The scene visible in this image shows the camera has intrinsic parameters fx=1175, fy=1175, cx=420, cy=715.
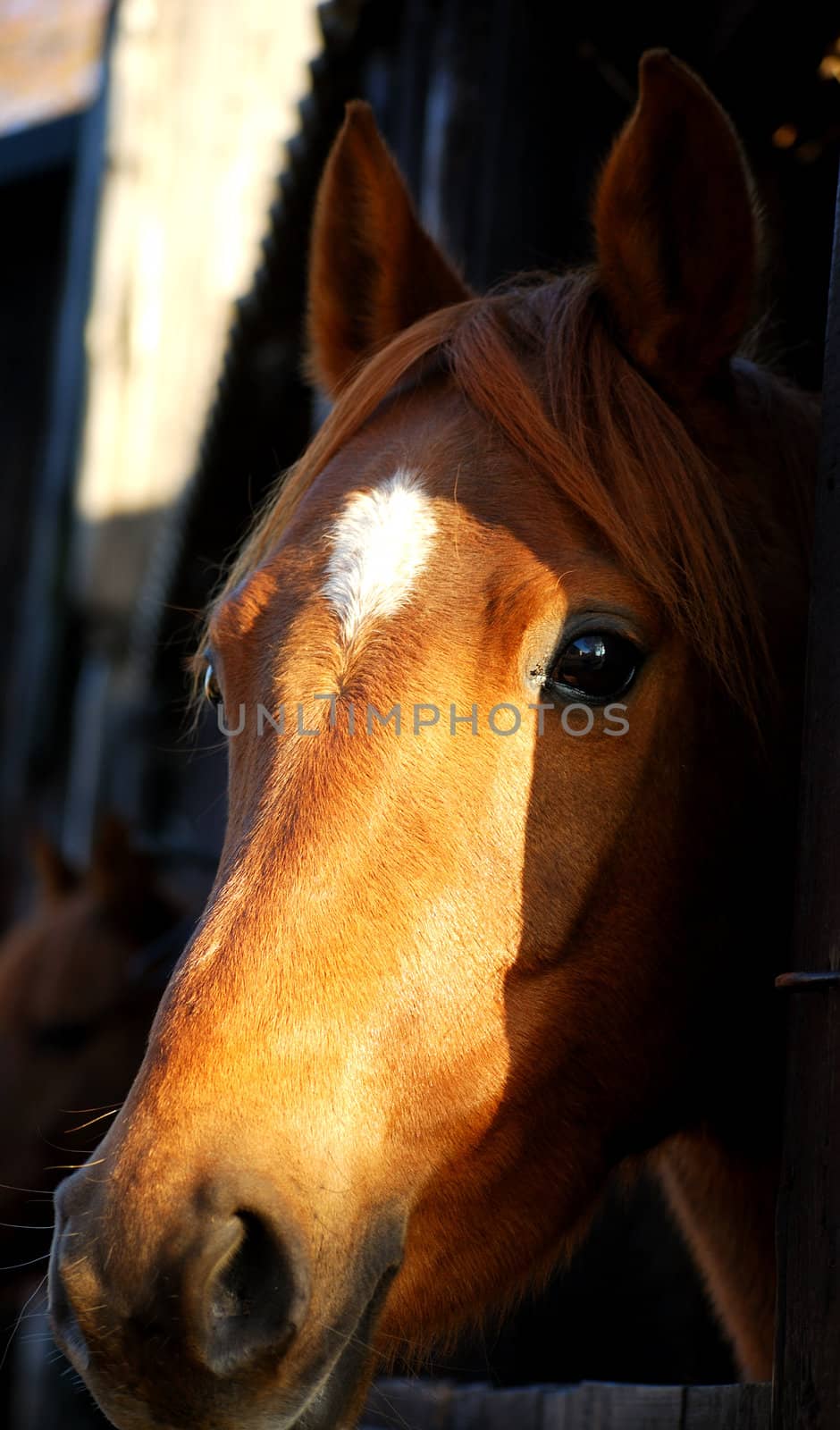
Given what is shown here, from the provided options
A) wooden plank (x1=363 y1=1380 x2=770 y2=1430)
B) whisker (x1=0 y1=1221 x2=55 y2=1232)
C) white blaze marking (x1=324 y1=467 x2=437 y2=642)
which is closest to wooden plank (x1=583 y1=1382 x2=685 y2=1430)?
wooden plank (x1=363 y1=1380 x2=770 y2=1430)

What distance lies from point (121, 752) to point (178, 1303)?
6.53 metres

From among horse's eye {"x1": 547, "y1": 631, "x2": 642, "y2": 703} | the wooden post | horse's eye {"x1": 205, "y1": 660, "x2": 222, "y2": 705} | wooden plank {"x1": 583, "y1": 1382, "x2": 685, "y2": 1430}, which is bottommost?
wooden plank {"x1": 583, "y1": 1382, "x2": 685, "y2": 1430}

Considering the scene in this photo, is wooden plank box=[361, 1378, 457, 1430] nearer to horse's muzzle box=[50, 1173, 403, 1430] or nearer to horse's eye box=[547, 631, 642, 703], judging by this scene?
horse's muzzle box=[50, 1173, 403, 1430]

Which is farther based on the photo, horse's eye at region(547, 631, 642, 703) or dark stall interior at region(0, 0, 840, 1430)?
dark stall interior at region(0, 0, 840, 1430)

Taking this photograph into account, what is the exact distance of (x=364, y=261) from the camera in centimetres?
229

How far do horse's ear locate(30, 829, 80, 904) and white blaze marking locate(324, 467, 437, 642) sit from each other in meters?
3.51

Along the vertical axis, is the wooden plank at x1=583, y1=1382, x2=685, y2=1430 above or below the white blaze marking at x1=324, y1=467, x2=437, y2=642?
below

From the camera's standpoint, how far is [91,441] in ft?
25.4

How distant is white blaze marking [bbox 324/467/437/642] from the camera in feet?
4.99

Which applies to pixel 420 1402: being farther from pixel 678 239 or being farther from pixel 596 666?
pixel 678 239

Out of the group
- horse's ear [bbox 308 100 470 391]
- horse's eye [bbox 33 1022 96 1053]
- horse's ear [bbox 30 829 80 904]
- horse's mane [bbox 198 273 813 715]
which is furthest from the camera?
horse's ear [bbox 30 829 80 904]

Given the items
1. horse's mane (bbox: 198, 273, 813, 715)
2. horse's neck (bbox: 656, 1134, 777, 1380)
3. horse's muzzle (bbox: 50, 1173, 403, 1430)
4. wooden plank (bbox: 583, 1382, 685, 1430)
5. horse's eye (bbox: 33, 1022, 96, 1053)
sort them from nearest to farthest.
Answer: horse's muzzle (bbox: 50, 1173, 403, 1430) < wooden plank (bbox: 583, 1382, 685, 1430) < horse's mane (bbox: 198, 273, 813, 715) < horse's neck (bbox: 656, 1134, 777, 1380) < horse's eye (bbox: 33, 1022, 96, 1053)

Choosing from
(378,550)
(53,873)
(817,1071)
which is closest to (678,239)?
(378,550)

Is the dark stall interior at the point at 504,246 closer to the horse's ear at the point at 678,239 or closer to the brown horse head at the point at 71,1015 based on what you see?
the brown horse head at the point at 71,1015
